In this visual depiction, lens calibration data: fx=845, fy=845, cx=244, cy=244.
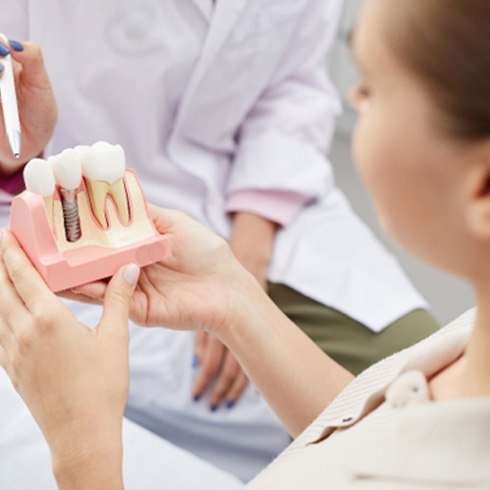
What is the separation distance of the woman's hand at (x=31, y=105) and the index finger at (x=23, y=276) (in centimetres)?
21

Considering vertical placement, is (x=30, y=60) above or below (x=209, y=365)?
above

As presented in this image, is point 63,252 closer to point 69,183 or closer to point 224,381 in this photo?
point 69,183

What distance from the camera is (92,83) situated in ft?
3.27

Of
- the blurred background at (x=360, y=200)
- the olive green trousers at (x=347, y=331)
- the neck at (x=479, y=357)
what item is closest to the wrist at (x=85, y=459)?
the neck at (x=479, y=357)

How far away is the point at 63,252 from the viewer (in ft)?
2.31

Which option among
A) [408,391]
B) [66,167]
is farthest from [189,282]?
[408,391]

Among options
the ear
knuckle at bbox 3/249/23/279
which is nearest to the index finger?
knuckle at bbox 3/249/23/279

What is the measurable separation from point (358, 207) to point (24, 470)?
129 cm

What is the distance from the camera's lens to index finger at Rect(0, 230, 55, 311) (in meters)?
0.62

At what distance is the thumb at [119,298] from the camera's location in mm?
637

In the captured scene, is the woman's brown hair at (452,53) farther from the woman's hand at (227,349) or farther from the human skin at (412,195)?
the woman's hand at (227,349)

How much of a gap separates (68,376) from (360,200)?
1411 millimetres

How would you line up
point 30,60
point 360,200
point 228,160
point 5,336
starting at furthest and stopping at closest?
point 360,200
point 228,160
point 30,60
point 5,336

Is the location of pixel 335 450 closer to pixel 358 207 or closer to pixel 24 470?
pixel 24 470
